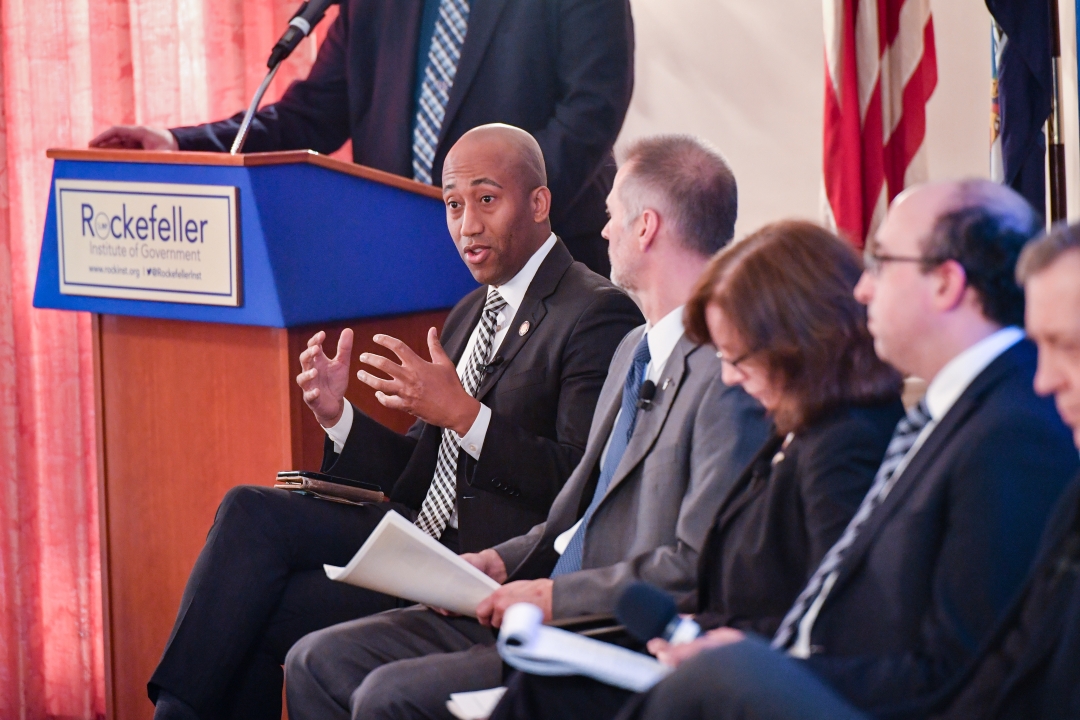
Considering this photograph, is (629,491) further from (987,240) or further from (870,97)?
(870,97)

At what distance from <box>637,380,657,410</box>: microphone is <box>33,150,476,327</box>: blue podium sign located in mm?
850

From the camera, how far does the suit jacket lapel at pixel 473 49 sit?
11.1ft

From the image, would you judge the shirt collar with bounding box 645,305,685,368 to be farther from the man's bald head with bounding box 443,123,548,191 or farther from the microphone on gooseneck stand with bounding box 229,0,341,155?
the microphone on gooseneck stand with bounding box 229,0,341,155

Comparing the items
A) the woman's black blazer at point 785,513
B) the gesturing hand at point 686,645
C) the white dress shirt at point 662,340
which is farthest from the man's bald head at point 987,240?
the white dress shirt at point 662,340

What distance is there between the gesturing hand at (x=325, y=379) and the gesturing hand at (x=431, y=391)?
8.3 inches

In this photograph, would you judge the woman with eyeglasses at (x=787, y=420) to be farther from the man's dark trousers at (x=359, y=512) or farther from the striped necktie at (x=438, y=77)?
the striped necktie at (x=438, y=77)

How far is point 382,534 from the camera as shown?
1.87m

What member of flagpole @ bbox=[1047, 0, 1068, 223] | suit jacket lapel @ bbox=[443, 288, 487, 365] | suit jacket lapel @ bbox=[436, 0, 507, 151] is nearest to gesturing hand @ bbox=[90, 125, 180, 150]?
suit jacket lapel @ bbox=[436, 0, 507, 151]

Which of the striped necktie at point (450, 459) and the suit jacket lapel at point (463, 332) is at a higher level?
the suit jacket lapel at point (463, 332)

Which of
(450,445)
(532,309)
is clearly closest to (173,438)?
(450,445)

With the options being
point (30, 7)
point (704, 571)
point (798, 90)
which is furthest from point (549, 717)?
point (30, 7)

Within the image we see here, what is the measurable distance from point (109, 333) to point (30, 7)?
139 cm

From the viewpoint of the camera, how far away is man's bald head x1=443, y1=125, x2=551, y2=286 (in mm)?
2672

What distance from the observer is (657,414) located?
2057mm
